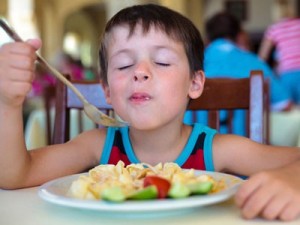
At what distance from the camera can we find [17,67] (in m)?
0.67

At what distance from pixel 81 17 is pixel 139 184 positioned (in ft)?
52.7

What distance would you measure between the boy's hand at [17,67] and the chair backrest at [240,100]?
0.66m

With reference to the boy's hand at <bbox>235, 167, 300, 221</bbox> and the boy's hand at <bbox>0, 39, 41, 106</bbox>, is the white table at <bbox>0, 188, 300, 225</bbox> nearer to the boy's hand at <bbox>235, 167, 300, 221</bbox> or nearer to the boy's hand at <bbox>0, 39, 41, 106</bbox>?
the boy's hand at <bbox>235, 167, 300, 221</bbox>

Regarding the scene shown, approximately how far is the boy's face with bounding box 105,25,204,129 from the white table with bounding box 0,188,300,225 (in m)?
0.29

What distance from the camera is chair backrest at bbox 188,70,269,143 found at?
1.19 meters

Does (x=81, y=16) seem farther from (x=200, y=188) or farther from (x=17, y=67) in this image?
(x=200, y=188)

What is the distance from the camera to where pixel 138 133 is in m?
1.04

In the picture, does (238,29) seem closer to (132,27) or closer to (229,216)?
(132,27)

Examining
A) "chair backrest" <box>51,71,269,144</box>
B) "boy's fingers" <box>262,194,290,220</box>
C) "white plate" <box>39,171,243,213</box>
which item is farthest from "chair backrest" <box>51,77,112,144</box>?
"boy's fingers" <box>262,194,290,220</box>

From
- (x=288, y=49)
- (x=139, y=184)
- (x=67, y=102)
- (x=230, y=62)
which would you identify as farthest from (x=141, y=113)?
(x=288, y=49)

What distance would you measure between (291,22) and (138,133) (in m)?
2.49

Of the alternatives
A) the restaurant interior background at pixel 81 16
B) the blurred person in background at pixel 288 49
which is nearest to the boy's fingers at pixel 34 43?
the blurred person in background at pixel 288 49

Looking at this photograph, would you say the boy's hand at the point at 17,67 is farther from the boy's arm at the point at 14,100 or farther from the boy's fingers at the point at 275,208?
the boy's fingers at the point at 275,208

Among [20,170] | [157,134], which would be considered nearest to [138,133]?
[157,134]
